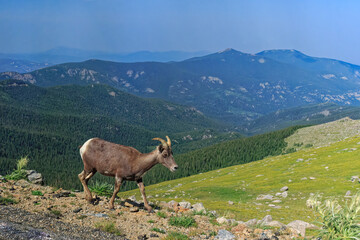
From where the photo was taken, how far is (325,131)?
127 m

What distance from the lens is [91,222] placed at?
13.8 metres

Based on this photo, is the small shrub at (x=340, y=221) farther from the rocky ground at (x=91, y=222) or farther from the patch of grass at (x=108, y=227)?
the patch of grass at (x=108, y=227)

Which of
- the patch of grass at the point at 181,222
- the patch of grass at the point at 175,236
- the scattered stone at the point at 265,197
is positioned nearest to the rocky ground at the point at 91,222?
the patch of grass at the point at 175,236

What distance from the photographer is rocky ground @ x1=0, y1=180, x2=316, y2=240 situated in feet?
37.5

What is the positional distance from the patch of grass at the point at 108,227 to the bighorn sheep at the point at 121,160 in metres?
3.00

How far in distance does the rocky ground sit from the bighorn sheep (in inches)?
51.2

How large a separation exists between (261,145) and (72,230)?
15725 cm

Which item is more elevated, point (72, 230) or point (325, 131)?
point (72, 230)

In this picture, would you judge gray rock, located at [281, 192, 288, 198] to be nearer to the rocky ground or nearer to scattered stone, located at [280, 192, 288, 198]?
scattered stone, located at [280, 192, 288, 198]

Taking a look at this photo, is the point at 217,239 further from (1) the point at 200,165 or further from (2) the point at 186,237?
(1) the point at 200,165

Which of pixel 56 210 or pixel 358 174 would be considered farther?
pixel 358 174

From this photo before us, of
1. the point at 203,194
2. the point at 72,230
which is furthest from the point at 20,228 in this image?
the point at 203,194

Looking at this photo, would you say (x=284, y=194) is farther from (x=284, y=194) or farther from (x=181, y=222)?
(x=181, y=222)

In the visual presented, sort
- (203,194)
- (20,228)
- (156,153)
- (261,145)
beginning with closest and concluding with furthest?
(20,228), (156,153), (203,194), (261,145)
